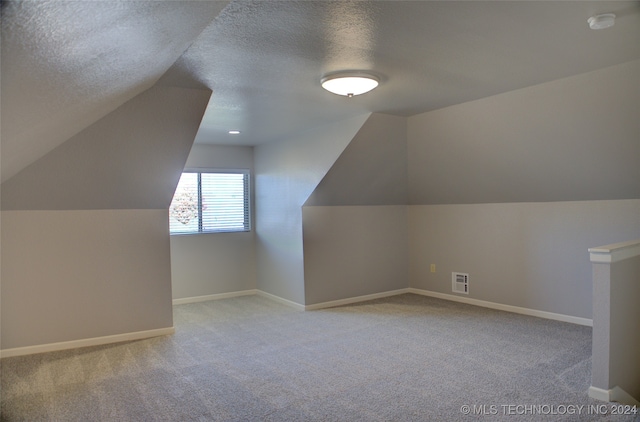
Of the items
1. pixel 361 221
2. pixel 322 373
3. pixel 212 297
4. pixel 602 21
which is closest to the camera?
pixel 602 21

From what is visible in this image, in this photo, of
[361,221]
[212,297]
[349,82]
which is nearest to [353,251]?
[361,221]

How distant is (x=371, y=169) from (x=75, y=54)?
153 inches

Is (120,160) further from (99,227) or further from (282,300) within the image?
(282,300)

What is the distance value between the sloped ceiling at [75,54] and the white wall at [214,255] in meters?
3.17

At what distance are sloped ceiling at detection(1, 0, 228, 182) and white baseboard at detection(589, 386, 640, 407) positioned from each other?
3.14 meters

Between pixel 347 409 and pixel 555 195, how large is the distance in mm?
3271

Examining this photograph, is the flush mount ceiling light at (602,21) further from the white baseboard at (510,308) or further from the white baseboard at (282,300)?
the white baseboard at (282,300)

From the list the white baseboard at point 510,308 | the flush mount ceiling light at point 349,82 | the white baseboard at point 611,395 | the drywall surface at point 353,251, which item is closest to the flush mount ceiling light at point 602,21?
the flush mount ceiling light at point 349,82

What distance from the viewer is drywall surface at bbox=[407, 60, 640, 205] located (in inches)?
134

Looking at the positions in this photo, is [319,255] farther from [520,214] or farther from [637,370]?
[637,370]

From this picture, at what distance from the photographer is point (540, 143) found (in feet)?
13.2

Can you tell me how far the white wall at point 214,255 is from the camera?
596 cm

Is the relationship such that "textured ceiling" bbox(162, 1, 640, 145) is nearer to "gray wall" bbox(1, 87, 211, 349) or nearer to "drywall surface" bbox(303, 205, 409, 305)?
"gray wall" bbox(1, 87, 211, 349)

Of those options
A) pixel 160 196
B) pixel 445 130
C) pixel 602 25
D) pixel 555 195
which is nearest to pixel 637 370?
pixel 555 195
